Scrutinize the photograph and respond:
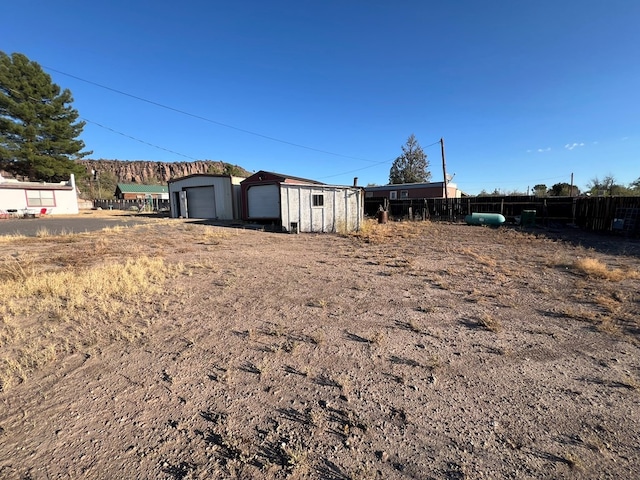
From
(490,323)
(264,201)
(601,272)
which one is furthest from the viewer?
(264,201)

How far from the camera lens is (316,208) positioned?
15445mm

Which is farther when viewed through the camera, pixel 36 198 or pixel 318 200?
pixel 36 198

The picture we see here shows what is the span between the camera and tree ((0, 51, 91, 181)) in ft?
104

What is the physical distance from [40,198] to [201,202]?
1561 cm

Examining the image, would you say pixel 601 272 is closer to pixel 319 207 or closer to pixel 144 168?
pixel 319 207

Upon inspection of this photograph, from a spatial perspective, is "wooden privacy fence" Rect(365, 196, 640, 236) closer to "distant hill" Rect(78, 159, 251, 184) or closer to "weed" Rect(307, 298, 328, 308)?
"weed" Rect(307, 298, 328, 308)

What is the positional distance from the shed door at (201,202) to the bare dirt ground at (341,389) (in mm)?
20632

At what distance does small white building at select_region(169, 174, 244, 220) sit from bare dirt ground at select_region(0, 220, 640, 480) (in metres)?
19.6

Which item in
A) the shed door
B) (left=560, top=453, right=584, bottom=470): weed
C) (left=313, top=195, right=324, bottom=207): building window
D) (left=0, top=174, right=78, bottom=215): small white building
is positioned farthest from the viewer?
(left=0, top=174, right=78, bottom=215): small white building

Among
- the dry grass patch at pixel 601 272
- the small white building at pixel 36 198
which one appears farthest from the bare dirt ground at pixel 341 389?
the small white building at pixel 36 198

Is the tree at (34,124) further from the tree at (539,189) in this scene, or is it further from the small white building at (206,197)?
the tree at (539,189)

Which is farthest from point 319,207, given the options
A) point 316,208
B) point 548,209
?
point 548,209

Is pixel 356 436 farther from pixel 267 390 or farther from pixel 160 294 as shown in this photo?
pixel 160 294

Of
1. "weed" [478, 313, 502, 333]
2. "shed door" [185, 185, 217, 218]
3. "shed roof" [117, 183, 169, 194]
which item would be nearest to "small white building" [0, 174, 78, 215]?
"shed door" [185, 185, 217, 218]
